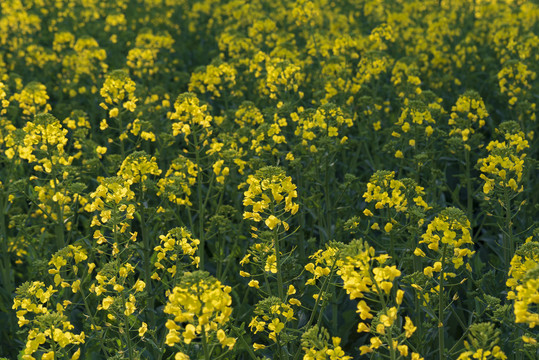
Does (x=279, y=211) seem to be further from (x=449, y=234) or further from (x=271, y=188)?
(x=449, y=234)

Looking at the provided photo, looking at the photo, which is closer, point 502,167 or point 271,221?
point 271,221

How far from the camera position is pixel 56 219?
6.11 meters

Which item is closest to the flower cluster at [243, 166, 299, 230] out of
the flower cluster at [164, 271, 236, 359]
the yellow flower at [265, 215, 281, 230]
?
the yellow flower at [265, 215, 281, 230]

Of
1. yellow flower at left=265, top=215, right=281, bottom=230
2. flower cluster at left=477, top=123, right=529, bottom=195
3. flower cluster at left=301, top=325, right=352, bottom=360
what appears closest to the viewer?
flower cluster at left=301, top=325, right=352, bottom=360

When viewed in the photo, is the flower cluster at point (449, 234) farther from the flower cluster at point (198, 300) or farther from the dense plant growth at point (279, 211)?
the flower cluster at point (198, 300)

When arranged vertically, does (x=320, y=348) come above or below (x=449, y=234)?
below

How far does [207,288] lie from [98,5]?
14.7m

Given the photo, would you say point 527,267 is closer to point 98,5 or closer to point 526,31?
point 526,31

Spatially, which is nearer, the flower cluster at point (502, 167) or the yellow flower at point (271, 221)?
the yellow flower at point (271, 221)

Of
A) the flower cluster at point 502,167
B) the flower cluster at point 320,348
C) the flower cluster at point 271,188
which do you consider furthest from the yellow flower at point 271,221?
the flower cluster at point 502,167

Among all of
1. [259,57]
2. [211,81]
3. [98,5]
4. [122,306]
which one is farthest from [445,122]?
[98,5]

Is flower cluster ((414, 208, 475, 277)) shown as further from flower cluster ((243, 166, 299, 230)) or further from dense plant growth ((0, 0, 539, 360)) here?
flower cluster ((243, 166, 299, 230))

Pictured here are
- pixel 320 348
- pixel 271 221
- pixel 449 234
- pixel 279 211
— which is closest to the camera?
pixel 320 348

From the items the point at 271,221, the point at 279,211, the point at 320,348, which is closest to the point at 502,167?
the point at 279,211
